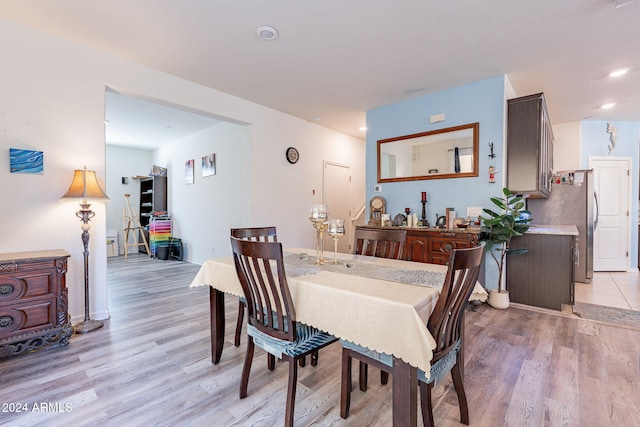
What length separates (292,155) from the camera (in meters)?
4.93

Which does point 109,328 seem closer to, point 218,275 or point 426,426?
point 218,275

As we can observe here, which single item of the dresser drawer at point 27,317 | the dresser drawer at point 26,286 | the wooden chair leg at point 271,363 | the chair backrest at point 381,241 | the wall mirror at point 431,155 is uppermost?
the wall mirror at point 431,155

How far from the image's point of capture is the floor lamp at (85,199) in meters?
2.58

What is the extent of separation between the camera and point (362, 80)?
350 centimetres

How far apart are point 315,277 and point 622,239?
6311 millimetres

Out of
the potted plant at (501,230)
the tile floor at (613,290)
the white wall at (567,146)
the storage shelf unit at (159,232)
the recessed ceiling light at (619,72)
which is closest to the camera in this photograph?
the potted plant at (501,230)

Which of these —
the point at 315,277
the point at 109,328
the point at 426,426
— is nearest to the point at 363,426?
the point at 426,426

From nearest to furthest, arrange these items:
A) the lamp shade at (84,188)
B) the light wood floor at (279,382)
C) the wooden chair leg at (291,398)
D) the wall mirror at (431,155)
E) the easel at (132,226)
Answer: the wooden chair leg at (291,398) → the light wood floor at (279,382) → the lamp shade at (84,188) → the wall mirror at (431,155) → the easel at (132,226)

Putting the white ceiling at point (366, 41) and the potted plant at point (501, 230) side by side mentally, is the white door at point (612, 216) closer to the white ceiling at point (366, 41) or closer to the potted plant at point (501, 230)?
the white ceiling at point (366, 41)

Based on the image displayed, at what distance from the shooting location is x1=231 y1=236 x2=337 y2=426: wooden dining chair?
1.39 metres

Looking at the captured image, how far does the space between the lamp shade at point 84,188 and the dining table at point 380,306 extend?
1.72m

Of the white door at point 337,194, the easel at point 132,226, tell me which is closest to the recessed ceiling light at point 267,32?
the white door at point 337,194

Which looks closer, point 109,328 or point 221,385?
point 221,385

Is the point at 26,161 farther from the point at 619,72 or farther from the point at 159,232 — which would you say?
the point at 619,72
